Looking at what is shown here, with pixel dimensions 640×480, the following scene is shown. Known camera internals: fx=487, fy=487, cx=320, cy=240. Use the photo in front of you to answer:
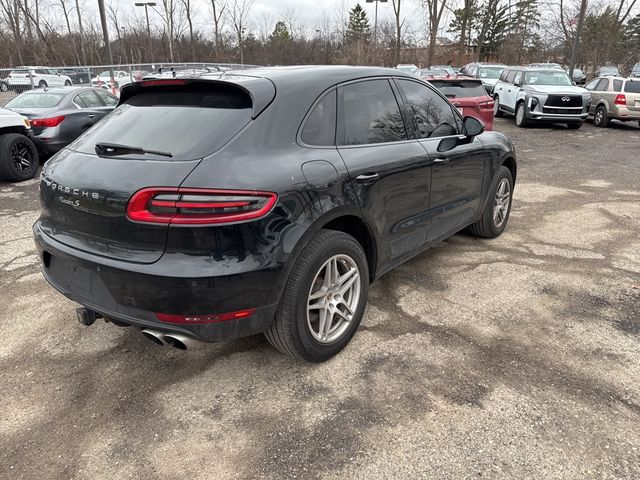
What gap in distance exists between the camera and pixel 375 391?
2691 millimetres

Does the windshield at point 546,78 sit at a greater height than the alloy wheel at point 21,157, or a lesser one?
greater

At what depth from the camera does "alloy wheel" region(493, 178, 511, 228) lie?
16.1 feet

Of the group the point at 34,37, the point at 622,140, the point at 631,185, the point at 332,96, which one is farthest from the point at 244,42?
the point at 332,96

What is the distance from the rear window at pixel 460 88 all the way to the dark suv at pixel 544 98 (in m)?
4.74

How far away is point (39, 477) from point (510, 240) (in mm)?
4543

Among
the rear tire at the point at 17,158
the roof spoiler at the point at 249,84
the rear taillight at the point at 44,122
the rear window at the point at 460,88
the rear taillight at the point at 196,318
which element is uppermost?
the roof spoiler at the point at 249,84

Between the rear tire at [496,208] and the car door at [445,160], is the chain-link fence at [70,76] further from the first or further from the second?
the car door at [445,160]

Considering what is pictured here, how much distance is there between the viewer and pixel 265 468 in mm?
2197

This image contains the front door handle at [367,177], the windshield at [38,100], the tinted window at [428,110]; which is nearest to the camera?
the front door handle at [367,177]

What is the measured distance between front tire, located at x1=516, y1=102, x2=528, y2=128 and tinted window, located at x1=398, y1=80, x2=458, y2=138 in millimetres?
11989

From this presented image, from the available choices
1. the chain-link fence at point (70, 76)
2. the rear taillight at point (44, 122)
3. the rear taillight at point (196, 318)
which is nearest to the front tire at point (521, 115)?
the chain-link fence at point (70, 76)

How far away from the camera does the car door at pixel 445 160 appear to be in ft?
12.0

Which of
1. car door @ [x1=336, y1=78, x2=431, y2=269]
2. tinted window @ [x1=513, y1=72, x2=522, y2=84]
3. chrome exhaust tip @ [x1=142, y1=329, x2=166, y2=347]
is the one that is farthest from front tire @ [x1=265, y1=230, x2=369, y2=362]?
tinted window @ [x1=513, y1=72, x2=522, y2=84]

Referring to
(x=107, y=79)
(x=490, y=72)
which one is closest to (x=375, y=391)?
(x=107, y=79)
